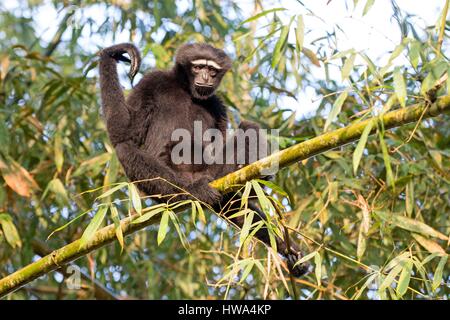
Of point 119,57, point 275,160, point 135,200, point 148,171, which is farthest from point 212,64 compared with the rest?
point 135,200

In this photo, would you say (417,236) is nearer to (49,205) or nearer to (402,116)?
(402,116)

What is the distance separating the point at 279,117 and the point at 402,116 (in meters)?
3.27

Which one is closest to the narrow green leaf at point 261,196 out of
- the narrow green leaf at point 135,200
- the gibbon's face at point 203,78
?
the narrow green leaf at point 135,200

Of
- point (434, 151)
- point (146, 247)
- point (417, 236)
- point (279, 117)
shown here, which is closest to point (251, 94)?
point (279, 117)

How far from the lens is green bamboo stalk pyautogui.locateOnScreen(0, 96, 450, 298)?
372 centimetres

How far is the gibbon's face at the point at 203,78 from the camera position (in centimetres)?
600

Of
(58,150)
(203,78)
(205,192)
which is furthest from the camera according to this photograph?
(58,150)

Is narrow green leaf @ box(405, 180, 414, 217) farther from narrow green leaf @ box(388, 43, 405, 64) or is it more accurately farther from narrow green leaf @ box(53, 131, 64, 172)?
narrow green leaf @ box(53, 131, 64, 172)

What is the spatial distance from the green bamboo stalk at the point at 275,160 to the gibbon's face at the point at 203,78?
1516mm

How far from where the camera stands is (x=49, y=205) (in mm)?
7664

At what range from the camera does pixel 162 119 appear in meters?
5.79

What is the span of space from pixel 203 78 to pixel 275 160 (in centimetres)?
214

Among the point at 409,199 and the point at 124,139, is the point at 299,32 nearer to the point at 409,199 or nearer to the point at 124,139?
the point at 124,139

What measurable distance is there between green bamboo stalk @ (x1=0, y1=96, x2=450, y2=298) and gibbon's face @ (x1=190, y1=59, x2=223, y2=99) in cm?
152
